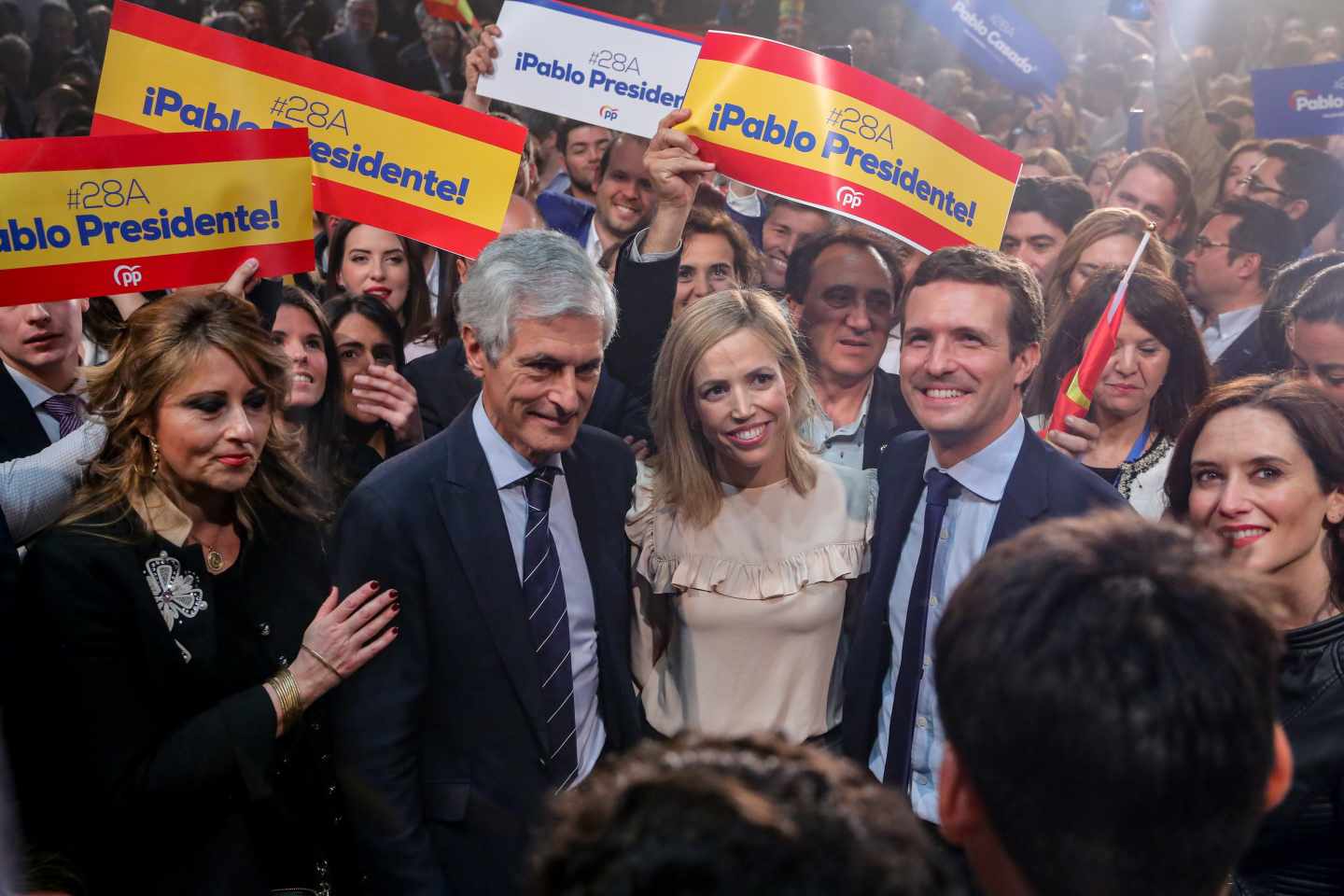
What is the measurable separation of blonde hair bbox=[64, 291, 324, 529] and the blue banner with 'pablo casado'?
15.2 ft

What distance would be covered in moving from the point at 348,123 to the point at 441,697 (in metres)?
2.30

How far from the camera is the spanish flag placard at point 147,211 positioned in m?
3.41

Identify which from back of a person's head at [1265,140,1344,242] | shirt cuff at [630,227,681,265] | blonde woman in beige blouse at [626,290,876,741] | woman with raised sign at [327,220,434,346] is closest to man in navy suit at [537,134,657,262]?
woman with raised sign at [327,220,434,346]

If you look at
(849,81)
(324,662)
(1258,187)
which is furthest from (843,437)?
(1258,187)

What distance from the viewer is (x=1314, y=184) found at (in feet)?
21.1

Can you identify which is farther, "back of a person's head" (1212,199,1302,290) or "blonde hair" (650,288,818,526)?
"back of a person's head" (1212,199,1302,290)

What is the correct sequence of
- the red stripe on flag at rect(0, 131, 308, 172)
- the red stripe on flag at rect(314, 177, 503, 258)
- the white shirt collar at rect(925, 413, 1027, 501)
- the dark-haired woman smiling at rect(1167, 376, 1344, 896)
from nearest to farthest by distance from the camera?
1. the dark-haired woman smiling at rect(1167, 376, 1344, 896)
2. the white shirt collar at rect(925, 413, 1027, 501)
3. the red stripe on flag at rect(0, 131, 308, 172)
4. the red stripe on flag at rect(314, 177, 503, 258)

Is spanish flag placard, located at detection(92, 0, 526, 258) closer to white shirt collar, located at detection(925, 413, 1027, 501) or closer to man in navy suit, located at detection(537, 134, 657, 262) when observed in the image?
man in navy suit, located at detection(537, 134, 657, 262)

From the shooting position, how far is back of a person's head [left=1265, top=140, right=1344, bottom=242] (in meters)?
6.41

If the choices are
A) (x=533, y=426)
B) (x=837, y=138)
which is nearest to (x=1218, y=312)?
(x=837, y=138)

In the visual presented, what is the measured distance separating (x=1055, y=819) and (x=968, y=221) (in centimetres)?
280

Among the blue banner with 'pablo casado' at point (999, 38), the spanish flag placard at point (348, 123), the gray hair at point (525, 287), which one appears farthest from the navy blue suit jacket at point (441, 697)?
the blue banner with 'pablo casado' at point (999, 38)

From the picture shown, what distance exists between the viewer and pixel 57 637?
2.63 m

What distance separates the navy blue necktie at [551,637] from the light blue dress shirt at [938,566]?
2.66ft
